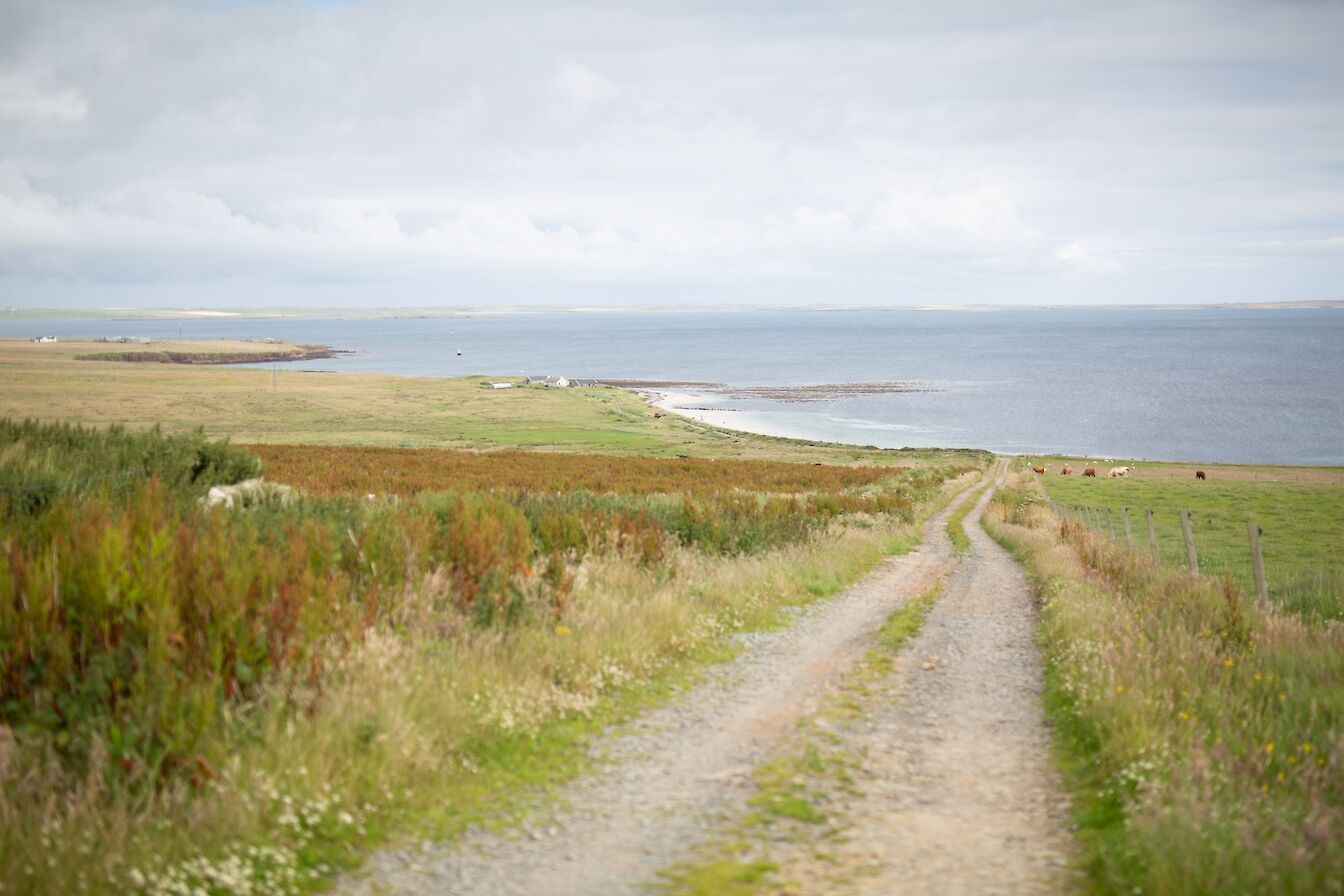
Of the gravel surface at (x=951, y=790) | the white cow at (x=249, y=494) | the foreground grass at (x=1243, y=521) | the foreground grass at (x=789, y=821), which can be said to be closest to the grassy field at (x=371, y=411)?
the foreground grass at (x=1243, y=521)

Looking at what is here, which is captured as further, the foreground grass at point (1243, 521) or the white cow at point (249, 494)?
the foreground grass at point (1243, 521)

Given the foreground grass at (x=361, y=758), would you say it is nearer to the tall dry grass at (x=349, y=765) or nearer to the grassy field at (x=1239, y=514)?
the tall dry grass at (x=349, y=765)

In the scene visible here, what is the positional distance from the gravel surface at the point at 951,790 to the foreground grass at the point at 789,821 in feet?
0.21

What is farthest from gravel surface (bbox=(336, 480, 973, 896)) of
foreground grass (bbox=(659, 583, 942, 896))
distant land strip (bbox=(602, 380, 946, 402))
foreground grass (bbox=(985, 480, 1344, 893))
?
distant land strip (bbox=(602, 380, 946, 402))

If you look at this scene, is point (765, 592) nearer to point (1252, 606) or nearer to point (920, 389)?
point (1252, 606)

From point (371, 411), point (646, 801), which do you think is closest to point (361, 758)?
point (646, 801)

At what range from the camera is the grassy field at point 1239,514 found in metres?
26.6

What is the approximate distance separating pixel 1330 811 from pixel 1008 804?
1.85 metres

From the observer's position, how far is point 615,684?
29.7ft

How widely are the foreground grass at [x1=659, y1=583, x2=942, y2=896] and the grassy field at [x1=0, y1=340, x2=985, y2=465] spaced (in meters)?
60.4

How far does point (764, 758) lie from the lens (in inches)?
291

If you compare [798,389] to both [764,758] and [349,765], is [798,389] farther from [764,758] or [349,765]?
[349,765]

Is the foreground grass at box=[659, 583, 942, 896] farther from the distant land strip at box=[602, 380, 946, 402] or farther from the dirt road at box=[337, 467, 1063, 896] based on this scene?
the distant land strip at box=[602, 380, 946, 402]

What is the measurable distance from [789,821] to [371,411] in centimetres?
9975
